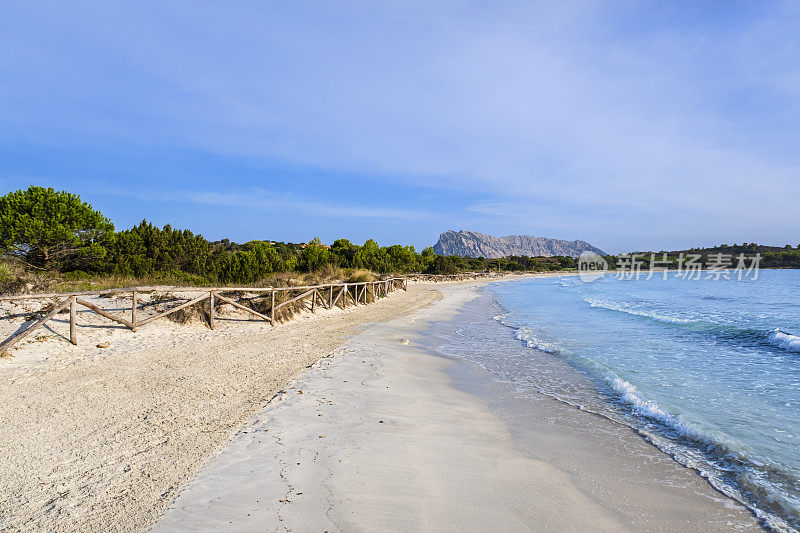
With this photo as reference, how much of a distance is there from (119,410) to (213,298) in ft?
23.4

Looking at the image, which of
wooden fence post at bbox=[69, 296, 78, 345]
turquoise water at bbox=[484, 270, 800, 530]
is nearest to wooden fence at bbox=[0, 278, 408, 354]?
wooden fence post at bbox=[69, 296, 78, 345]

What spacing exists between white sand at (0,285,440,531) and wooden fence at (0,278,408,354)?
12.9 inches

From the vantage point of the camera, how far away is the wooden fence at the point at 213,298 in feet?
29.5

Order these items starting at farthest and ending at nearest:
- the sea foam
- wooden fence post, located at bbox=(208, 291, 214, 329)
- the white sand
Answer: the sea foam → wooden fence post, located at bbox=(208, 291, 214, 329) → the white sand

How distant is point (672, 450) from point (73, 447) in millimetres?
7206

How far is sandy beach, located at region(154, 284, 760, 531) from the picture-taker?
3420mm

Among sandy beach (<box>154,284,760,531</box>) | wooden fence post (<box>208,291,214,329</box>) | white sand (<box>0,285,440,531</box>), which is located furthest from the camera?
wooden fence post (<box>208,291,214,329</box>)

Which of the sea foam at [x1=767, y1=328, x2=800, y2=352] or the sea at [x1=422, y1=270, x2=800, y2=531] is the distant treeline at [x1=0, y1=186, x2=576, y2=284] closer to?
the sea at [x1=422, y1=270, x2=800, y2=531]

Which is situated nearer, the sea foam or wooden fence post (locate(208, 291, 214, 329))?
wooden fence post (locate(208, 291, 214, 329))

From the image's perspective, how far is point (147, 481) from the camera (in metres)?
3.85

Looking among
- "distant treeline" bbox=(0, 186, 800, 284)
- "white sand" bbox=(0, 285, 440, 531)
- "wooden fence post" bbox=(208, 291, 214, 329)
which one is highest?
"distant treeline" bbox=(0, 186, 800, 284)

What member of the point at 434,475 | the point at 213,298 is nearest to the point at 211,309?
the point at 213,298

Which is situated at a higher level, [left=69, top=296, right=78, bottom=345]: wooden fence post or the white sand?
[left=69, top=296, right=78, bottom=345]: wooden fence post

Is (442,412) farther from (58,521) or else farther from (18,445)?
(18,445)
